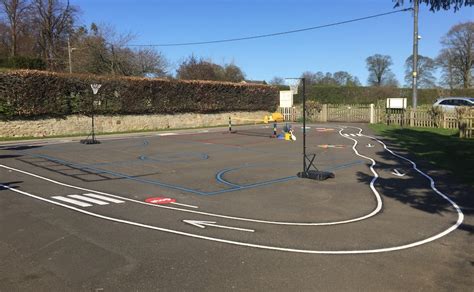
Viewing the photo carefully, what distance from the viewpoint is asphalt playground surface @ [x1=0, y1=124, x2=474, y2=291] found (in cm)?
542

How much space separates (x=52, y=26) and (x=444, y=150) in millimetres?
47688

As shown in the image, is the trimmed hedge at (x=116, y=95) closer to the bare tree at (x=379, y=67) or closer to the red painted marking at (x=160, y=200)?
the red painted marking at (x=160, y=200)

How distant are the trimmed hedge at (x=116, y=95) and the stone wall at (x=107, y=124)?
44cm

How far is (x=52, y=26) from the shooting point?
52219 millimetres

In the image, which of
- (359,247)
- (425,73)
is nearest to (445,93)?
(425,73)

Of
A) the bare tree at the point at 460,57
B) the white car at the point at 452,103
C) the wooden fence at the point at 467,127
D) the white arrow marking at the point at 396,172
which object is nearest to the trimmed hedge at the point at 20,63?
the white arrow marking at the point at 396,172

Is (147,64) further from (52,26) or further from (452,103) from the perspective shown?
(452,103)

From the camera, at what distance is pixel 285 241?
22.7ft

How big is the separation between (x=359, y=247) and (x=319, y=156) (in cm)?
1117

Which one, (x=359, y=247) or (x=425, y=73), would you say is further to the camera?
(x=425, y=73)

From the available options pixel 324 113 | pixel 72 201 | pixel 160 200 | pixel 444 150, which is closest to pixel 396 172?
pixel 444 150

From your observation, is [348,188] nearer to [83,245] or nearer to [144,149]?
[83,245]

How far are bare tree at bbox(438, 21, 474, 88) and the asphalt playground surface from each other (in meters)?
59.6

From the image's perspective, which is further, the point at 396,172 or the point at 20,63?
the point at 20,63
